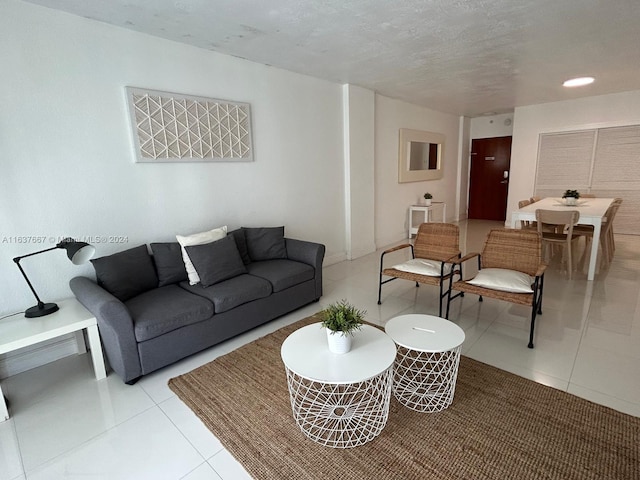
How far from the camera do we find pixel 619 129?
5875 millimetres

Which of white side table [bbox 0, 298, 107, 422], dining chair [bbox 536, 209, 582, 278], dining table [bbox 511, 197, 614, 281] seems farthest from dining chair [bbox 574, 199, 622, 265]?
white side table [bbox 0, 298, 107, 422]

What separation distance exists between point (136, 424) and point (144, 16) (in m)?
2.81

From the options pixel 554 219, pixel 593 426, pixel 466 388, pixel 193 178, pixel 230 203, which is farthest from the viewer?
pixel 554 219

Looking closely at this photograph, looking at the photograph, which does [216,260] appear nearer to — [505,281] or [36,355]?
[36,355]

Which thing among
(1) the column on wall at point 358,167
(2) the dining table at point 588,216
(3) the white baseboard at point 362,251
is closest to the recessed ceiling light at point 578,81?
(2) the dining table at point 588,216

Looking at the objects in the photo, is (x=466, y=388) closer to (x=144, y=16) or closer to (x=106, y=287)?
(x=106, y=287)

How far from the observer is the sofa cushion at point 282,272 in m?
3.06

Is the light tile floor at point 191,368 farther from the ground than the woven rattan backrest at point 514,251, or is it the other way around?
the woven rattan backrest at point 514,251

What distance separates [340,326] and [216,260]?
5.20 feet

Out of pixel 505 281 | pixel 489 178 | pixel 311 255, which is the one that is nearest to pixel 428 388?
pixel 505 281

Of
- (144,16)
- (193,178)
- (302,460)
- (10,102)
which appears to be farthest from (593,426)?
(10,102)

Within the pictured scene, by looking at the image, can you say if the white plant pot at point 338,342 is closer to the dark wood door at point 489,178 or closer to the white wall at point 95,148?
the white wall at point 95,148

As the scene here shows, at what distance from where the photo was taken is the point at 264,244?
3.55m

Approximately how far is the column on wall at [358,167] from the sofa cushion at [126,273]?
2.95m
